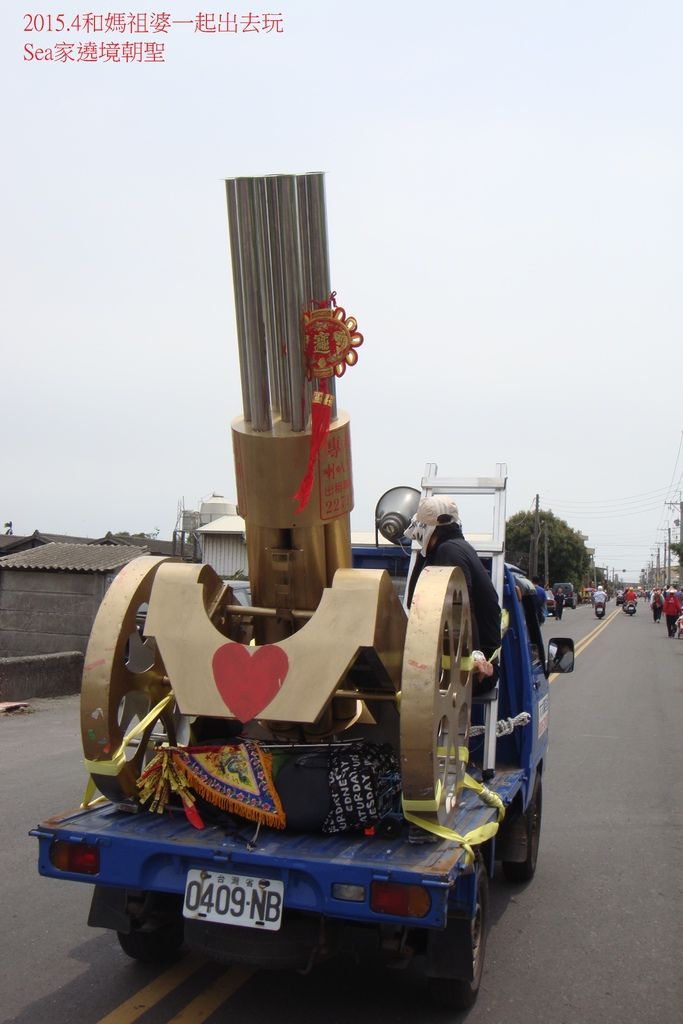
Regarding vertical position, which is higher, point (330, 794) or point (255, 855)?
point (330, 794)

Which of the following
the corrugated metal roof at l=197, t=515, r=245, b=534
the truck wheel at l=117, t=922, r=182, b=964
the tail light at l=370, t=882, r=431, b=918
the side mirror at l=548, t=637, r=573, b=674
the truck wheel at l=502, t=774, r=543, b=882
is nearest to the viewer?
the tail light at l=370, t=882, r=431, b=918

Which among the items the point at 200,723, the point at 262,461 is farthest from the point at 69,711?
the point at 262,461

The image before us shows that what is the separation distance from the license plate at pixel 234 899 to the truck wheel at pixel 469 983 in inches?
32.3

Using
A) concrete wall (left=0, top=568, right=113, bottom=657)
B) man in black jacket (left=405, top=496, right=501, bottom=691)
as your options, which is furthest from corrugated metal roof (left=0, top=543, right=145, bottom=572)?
man in black jacket (left=405, top=496, right=501, bottom=691)

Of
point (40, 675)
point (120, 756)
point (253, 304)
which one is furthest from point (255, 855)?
point (40, 675)

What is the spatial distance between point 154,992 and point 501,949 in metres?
1.69

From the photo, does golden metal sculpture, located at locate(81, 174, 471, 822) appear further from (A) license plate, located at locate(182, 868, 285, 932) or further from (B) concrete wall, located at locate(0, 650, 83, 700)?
(B) concrete wall, located at locate(0, 650, 83, 700)

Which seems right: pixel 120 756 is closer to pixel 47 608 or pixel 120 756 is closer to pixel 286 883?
pixel 286 883

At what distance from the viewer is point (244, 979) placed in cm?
421

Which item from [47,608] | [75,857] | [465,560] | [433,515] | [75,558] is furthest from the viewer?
[75,558]

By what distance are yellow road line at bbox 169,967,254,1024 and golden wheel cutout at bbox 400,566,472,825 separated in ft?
4.00

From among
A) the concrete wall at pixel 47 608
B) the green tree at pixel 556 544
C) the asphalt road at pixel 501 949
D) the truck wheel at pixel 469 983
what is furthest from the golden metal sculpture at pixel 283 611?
the green tree at pixel 556 544

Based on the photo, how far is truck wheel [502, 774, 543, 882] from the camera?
220 inches

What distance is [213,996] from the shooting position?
4008 millimetres
